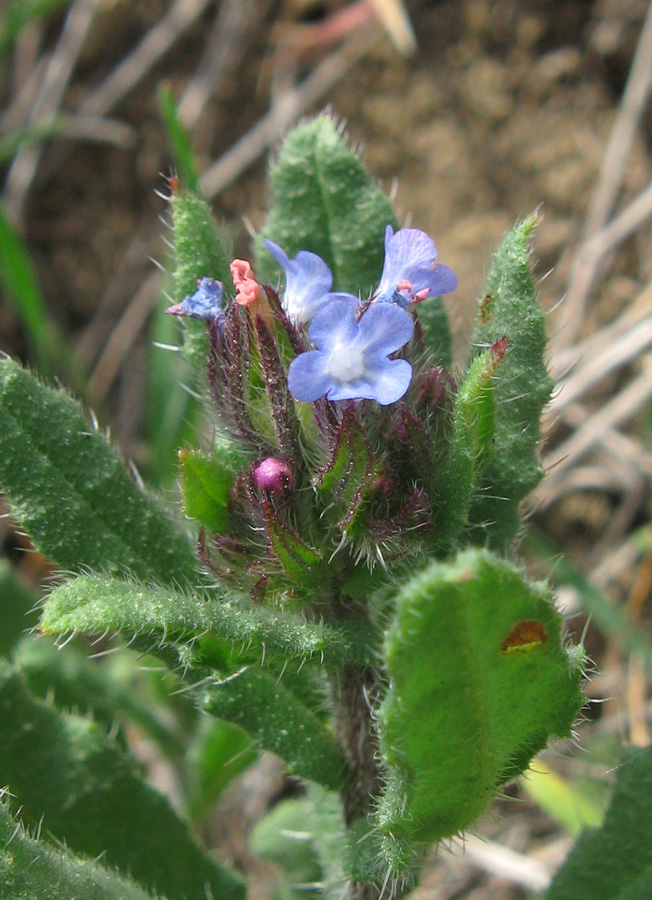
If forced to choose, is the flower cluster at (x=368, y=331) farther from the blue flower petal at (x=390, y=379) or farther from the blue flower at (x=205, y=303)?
the blue flower at (x=205, y=303)

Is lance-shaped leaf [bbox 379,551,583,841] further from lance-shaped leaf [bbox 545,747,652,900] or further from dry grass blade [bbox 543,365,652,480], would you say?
dry grass blade [bbox 543,365,652,480]

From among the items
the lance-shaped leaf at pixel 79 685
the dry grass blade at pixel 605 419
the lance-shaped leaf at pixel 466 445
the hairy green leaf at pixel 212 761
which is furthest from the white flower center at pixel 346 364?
the dry grass blade at pixel 605 419

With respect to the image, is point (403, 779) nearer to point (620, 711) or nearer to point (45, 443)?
point (45, 443)

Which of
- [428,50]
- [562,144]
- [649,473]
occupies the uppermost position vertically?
[428,50]

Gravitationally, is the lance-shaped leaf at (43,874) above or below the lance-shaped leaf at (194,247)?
below

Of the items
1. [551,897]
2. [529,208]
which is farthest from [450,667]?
[529,208]

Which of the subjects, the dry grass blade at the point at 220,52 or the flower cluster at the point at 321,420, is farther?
the dry grass blade at the point at 220,52
